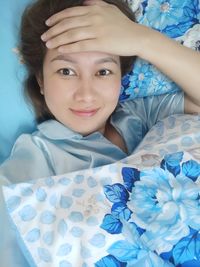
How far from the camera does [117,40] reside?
1.06m

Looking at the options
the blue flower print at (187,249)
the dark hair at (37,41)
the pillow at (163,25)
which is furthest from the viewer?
the pillow at (163,25)

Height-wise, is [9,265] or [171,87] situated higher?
[171,87]

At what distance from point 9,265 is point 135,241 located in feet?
0.87

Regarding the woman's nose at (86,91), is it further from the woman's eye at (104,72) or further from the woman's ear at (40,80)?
the woman's ear at (40,80)

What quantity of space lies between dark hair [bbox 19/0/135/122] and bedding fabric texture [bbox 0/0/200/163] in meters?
0.02

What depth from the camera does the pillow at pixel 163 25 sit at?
4.10 ft

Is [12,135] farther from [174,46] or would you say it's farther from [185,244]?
[185,244]

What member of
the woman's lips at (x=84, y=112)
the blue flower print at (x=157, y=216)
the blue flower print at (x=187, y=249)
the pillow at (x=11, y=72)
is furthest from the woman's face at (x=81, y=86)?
the blue flower print at (x=187, y=249)

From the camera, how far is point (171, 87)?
1.27 m

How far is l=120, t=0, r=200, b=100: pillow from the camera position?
125 cm

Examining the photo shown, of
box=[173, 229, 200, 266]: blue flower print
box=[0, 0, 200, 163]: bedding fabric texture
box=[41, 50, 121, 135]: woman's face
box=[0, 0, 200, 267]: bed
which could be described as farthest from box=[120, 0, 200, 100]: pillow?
box=[173, 229, 200, 266]: blue flower print

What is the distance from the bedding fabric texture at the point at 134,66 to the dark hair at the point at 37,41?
0.02 meters

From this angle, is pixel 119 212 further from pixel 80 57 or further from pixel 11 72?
pixel 11 72

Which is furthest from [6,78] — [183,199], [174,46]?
[183,199]
